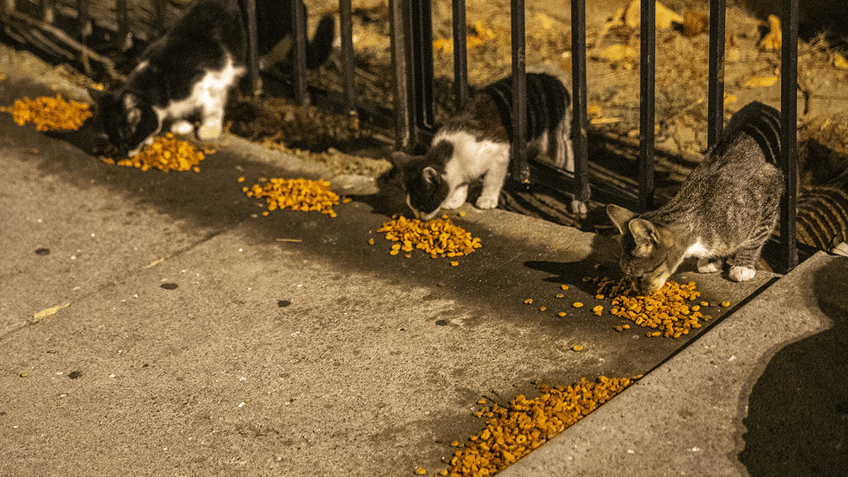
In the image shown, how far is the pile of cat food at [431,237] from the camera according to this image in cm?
483

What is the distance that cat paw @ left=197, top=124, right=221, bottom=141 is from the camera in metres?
6.65

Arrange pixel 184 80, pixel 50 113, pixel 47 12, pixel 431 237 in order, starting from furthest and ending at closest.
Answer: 1. pixel 47 12
2. pixel 50 113
3. pixel 184 80
4. pixel 431 237

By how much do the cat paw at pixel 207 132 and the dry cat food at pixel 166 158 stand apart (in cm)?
22

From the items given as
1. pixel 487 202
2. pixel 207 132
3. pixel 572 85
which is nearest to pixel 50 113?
pixel 207 132

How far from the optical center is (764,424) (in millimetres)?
3217

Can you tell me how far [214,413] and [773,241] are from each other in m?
3.00

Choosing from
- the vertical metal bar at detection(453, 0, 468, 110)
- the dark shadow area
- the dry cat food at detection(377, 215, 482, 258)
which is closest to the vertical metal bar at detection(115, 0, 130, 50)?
the vertical metal bar at detection(453, 0, 468, 110)

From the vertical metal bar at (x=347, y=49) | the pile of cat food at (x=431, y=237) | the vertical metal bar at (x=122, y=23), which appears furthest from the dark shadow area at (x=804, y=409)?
the vertical metal bar at (x=122, y=23)

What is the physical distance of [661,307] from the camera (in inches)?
159

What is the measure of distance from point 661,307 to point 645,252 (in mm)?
292

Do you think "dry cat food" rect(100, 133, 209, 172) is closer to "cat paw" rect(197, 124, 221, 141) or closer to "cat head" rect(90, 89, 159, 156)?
"cat head" rect(90, 89, 159, 156)

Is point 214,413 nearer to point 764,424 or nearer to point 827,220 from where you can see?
point 764,424

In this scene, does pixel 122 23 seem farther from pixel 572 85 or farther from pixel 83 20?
pixel 572 85

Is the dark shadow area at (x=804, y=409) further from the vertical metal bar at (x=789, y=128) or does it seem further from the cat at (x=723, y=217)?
the cat at (x=723, y=217)
